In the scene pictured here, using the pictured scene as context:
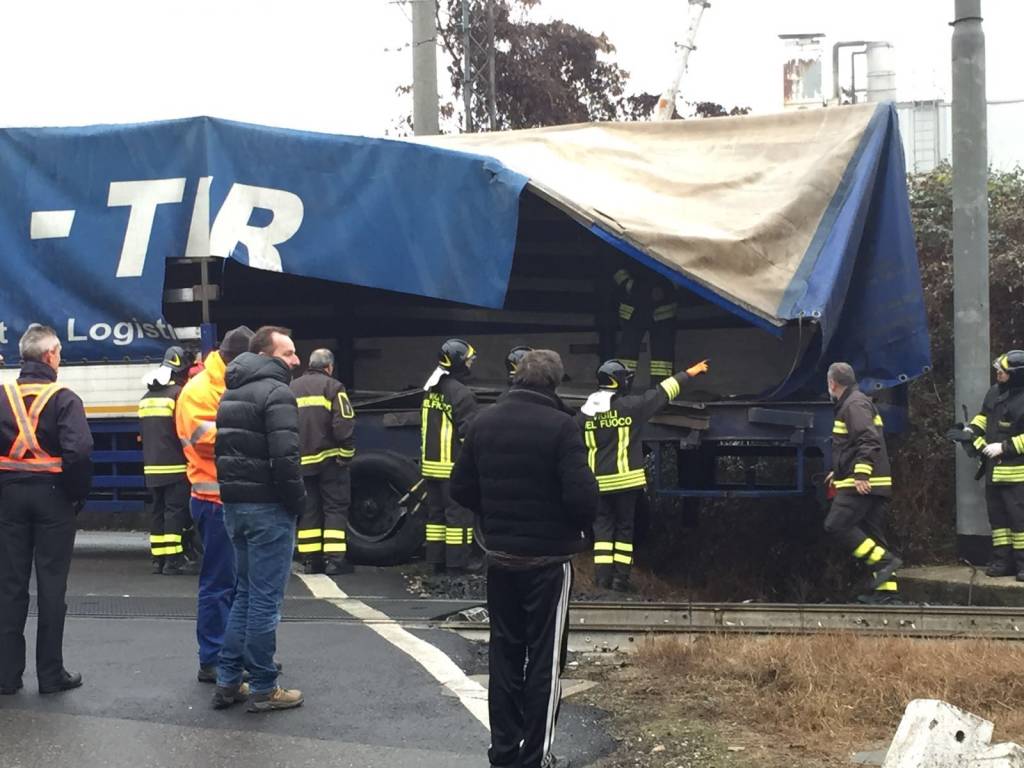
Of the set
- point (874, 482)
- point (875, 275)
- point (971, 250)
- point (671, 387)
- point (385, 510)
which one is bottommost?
point (385, 510)

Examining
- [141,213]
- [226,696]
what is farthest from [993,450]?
[141,213]

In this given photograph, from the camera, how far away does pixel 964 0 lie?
10.6 m

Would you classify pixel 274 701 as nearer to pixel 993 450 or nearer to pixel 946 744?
pixel 946 744

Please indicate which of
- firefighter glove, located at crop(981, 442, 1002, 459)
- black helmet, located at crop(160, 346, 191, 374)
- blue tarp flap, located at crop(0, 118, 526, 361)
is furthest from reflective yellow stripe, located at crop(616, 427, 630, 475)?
black helmet, located at crop(160, 346, 191, 374)

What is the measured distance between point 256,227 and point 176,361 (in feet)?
3.99

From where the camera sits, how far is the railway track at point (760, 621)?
786 centimetres

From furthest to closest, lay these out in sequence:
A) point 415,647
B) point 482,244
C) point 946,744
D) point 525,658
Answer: point 482,244 → point 415,647 → point 525,658 → point 946,744

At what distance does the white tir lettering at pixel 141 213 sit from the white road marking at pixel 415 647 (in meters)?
2.91

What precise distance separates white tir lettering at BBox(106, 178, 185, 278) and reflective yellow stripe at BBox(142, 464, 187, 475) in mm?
1574

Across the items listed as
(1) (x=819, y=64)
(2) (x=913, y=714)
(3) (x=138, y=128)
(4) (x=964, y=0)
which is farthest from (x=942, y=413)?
(1) (x=819, y=64)

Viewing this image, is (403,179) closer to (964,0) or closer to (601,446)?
(601,446)

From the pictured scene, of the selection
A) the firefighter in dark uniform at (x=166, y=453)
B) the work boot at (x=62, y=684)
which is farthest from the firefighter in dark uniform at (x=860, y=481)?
the work boot at (x=62, y=684)

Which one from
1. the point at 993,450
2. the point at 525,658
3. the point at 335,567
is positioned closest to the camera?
the point at 525,658

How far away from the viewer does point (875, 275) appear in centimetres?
1048
